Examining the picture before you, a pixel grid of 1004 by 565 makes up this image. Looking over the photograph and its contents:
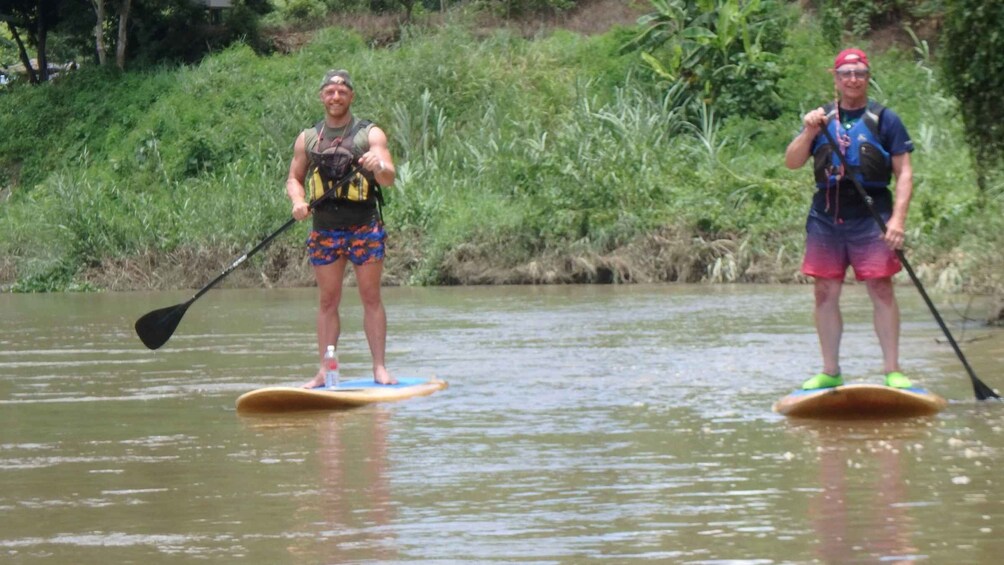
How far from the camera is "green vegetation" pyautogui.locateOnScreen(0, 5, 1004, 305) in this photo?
20.1m

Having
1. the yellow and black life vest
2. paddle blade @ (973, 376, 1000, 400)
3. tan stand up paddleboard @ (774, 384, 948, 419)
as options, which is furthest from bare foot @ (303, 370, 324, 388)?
paddle blade @ (973, 376, 1000, 400)

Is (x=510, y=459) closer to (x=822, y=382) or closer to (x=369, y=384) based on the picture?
(x=822, y=382)

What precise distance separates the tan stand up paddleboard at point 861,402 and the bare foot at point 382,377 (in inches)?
90.9

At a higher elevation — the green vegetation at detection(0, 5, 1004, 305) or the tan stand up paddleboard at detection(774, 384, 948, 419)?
the green vegetation at detection(0, 5, 1004, 305)

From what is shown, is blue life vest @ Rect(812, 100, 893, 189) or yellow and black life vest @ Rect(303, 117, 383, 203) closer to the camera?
blue life vest @ Rect(812, 100, 893, 189)

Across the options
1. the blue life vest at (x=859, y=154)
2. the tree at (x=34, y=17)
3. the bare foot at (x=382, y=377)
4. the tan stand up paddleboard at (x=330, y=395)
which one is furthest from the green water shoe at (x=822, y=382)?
the tree at (x=34, y=17)

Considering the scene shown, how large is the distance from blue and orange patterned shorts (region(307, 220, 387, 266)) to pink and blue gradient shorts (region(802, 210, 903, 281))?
245 centimetres

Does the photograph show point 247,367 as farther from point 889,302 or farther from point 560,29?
point 560,29

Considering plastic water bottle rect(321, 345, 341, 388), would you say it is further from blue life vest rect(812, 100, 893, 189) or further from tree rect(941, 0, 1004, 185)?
tree rect(941, 0, 1004, 185)

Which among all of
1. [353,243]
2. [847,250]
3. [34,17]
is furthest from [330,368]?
[34,17]

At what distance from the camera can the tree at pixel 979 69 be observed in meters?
11.0

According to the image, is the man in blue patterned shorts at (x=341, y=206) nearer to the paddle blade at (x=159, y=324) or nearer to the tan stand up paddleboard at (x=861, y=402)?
the paddle blade at (x=159, y=324)

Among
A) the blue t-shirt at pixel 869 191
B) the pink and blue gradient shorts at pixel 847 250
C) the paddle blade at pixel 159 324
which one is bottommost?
the paddle blade at pixel 159 324

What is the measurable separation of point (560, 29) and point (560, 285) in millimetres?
15409
